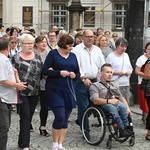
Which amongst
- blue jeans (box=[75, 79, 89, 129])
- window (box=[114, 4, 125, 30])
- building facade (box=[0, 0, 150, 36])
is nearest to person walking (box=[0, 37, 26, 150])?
blue jeans (box=[75, 79, 89, 129])

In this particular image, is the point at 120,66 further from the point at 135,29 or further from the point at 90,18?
the point at 90,18

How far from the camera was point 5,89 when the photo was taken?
6465mm

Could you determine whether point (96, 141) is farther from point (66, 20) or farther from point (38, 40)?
point (66, 20)

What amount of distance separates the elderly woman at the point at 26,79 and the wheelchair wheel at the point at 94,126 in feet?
3.63

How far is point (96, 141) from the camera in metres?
7.77

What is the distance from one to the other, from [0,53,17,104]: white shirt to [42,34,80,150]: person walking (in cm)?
75

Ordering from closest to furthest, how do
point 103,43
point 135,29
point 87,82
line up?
point 87,82 → point 103,43 → point 135,29

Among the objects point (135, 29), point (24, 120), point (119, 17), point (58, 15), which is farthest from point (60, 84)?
point (58, 15)

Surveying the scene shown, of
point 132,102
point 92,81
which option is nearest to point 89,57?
point 92,81

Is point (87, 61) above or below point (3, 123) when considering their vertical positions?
above

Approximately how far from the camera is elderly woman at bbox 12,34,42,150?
722 centimetres

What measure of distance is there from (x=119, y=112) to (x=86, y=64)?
1.13 meters

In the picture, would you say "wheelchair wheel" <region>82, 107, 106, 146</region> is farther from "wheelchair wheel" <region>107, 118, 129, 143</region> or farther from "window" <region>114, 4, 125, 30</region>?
"window" <region>114, 4, 125, 30</region>

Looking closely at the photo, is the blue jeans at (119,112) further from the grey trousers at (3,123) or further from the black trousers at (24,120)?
the grey trousers at (3,123)
